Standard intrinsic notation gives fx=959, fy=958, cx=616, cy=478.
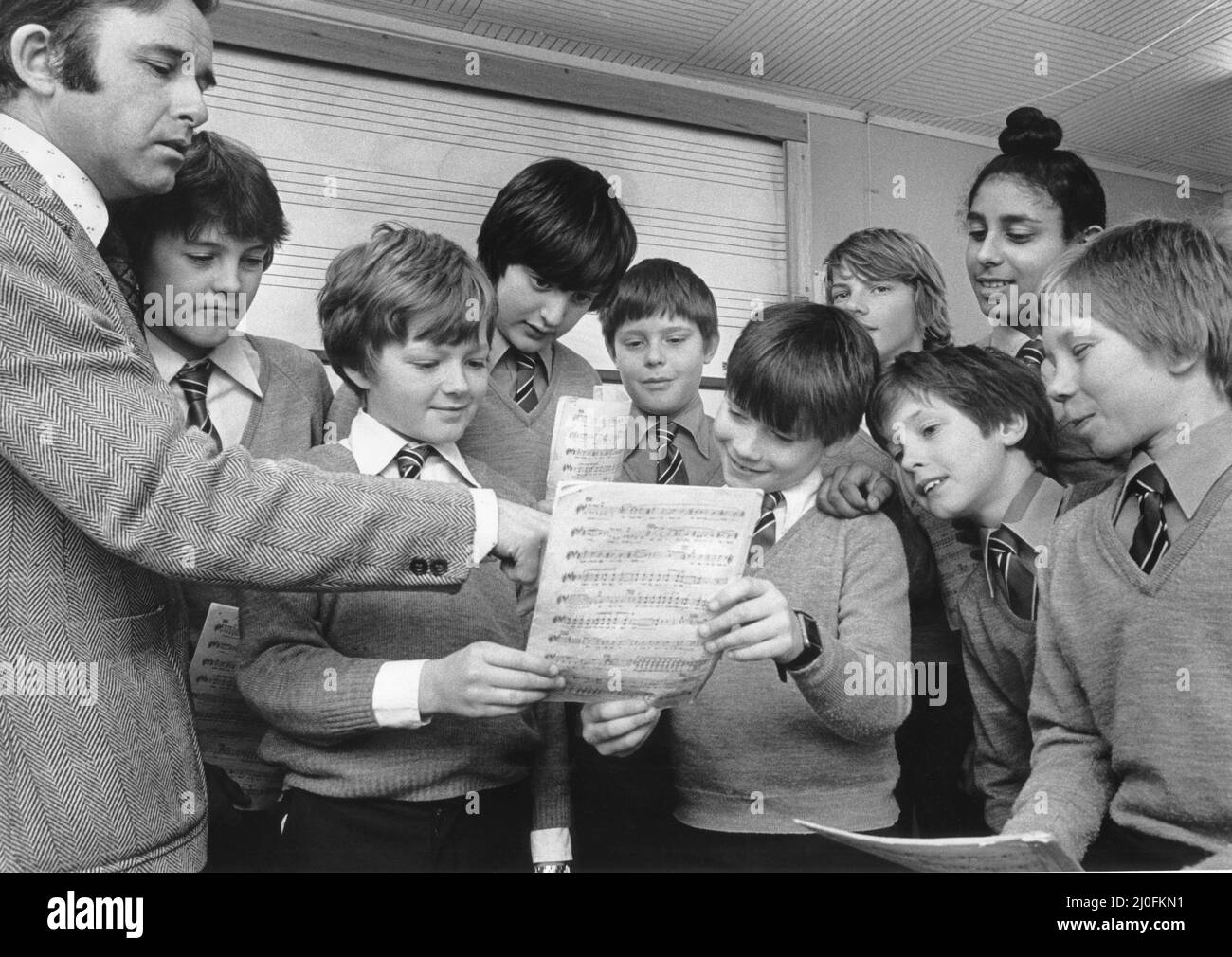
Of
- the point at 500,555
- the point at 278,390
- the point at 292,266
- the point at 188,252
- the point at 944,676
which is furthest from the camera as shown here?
the point at 292,266

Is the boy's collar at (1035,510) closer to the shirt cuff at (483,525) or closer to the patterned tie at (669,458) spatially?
the patterned tie at (669,458)

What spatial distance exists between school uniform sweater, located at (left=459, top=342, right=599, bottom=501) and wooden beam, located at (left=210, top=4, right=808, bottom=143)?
2.23ft

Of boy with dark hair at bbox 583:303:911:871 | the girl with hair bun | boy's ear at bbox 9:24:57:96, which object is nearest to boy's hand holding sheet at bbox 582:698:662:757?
boy with dark hair at bbox 583:303:911:871

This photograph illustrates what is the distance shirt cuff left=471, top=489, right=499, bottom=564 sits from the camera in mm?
947

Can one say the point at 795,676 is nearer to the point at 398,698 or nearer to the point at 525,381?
the point at 398,698

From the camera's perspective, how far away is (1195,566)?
1.00 metres

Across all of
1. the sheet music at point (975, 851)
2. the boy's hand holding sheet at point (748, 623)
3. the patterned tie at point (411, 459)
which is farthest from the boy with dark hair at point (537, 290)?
the sheet music at point (975, 851)

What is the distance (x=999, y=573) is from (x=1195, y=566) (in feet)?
1.10

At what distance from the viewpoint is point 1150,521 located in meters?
1.07

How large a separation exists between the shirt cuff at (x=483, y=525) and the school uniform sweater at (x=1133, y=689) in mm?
640

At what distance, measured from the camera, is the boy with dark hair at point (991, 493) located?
51.9 inches

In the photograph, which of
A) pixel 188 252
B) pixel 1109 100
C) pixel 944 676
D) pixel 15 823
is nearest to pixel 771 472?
pixel 944 676

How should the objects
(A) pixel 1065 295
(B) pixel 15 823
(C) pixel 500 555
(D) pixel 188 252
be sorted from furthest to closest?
(D) pixel 188 252, (A) pixel 1065 295, (C) pixel 500 555, (B) pixel 15 823

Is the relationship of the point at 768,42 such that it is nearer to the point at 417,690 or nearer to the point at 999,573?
the point at 999,573
